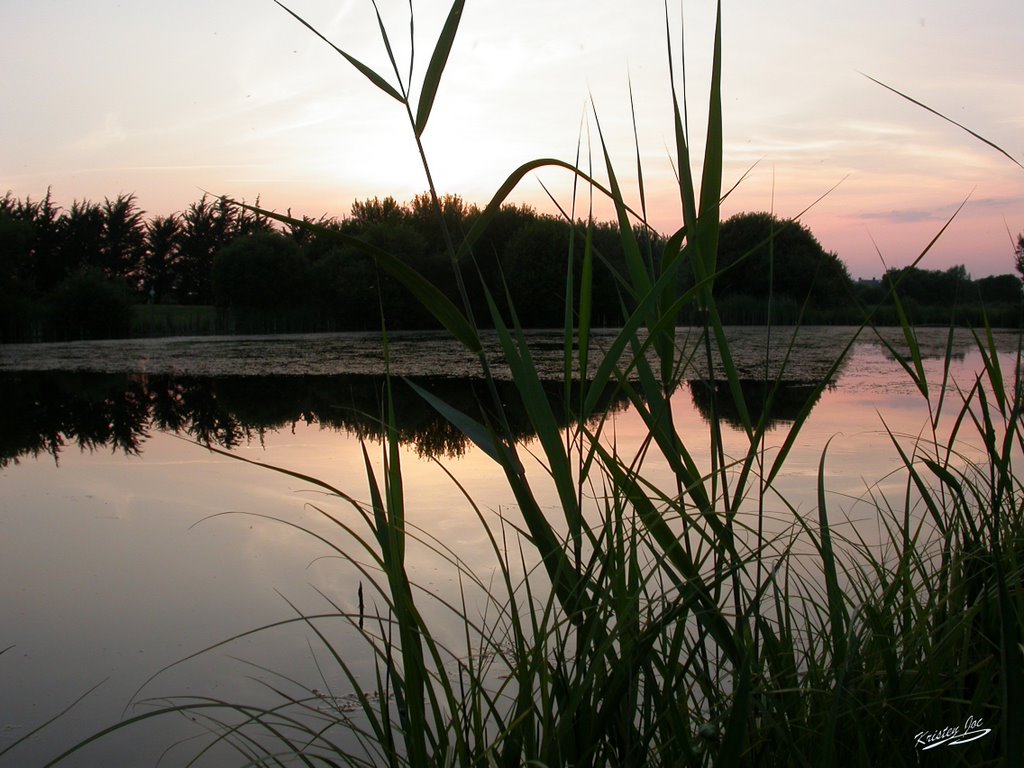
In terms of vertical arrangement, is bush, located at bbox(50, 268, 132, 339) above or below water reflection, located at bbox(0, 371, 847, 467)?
above

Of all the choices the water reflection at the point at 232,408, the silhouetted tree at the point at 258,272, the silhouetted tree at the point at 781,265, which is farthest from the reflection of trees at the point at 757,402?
the silhouetted tree at the point at 781,265

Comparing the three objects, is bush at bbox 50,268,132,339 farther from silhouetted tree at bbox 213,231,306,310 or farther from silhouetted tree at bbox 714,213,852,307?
silhouetted tree at bbox 714,213,852,307

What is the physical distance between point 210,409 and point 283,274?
13.4m

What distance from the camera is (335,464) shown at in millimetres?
3867

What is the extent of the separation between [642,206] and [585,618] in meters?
0.48

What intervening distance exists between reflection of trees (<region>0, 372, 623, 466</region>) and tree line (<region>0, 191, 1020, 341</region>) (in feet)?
26.1

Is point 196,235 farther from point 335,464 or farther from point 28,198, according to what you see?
point 335,464

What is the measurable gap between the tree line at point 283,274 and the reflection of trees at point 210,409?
7944mm

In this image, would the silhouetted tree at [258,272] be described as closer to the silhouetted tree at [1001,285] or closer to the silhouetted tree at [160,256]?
the silhouetted tree at [160,256]

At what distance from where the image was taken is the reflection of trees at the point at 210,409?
459 centimetres

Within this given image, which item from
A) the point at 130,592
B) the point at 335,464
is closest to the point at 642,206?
the point at 130,592

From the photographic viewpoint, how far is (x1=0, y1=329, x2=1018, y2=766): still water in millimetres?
1794
